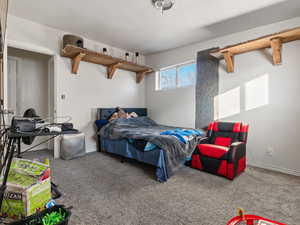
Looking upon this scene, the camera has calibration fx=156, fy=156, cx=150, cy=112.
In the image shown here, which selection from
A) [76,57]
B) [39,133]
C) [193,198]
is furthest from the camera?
[76,57]

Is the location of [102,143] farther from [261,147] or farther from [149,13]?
[261,147]

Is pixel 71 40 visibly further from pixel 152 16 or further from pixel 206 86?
pixel 206 86

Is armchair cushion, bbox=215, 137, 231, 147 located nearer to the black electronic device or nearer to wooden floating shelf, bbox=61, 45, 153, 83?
wooden floating shelf, bbox=61, 45, 153, 83

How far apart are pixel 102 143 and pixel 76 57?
1.90 m

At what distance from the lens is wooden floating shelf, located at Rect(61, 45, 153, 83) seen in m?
3.00

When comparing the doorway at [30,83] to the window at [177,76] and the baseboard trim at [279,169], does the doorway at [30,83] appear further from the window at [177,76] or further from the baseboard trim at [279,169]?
the baseboard trim at [279,169]

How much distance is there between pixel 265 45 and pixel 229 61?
589mm

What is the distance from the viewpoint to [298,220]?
147cm

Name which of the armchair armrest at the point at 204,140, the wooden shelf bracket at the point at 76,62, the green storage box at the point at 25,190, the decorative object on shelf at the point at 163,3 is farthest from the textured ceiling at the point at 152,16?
the green storage box at the point at 25,190

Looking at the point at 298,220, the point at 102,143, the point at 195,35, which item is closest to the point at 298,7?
the point at 195,35

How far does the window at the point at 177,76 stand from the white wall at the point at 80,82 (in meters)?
0.88

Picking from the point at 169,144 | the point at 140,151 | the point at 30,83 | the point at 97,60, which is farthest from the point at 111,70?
the point at 169,144

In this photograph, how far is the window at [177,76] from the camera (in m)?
3.86

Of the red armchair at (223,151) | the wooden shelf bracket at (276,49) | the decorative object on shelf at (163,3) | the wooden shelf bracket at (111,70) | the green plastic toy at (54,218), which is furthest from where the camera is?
the wooden shelf bracket at (111,70)
